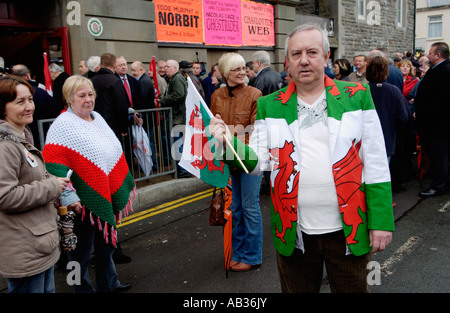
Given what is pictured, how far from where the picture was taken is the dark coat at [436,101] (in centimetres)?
Answer: 629

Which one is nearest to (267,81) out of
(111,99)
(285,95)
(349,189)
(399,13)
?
(111,99)

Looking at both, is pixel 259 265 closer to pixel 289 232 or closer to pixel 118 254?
pixel 118 254

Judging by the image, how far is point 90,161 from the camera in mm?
3250

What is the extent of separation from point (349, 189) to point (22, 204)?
1815 mm

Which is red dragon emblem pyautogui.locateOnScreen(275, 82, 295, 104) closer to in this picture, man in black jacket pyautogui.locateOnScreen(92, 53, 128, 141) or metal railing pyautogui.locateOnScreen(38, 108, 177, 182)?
man in black jacket pyautogui.locateOnScreen(92, 53, 128, 141)

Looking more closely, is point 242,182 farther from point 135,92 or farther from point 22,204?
point 135,92

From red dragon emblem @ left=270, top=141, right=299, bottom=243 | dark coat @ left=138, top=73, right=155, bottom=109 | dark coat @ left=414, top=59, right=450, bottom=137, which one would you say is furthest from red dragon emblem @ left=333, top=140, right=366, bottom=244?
dark coat @ left=138, top=73, right=155, bottom=109

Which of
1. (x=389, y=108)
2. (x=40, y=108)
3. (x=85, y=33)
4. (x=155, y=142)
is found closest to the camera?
(x=40, y=108)

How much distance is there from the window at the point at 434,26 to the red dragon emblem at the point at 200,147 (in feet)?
147

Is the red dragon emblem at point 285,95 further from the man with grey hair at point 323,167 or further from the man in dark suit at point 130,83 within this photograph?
the man in dark suit at point 130,83

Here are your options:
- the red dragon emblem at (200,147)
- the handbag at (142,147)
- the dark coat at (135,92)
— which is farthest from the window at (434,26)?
the red dragon emblem at (200,147)

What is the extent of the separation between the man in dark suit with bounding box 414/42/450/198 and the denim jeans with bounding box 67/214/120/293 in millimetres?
5018

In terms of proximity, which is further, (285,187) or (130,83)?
(130,83)
